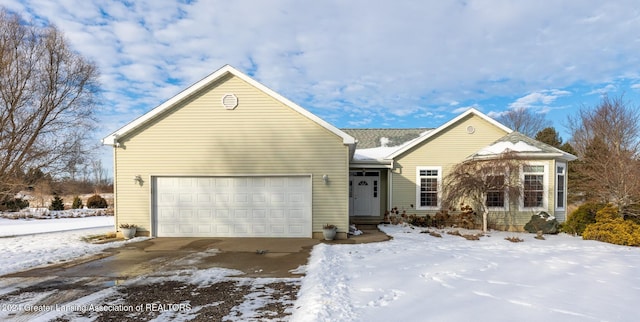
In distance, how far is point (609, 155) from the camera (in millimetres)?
14828

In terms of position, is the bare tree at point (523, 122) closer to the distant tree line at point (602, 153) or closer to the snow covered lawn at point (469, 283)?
the distant tree line at point (602, 153)

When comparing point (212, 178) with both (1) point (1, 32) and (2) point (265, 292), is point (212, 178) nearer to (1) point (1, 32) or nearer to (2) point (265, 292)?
(2) point (265, 292)

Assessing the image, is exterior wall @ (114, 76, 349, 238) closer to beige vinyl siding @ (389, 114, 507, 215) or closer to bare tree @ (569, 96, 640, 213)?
beige vinyl siding @ (389, 114, 507, 215)

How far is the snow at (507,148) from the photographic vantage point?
11.7 m

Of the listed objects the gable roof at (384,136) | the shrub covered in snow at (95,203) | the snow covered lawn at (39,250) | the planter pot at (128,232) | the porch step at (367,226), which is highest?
the gable roof at (384,136)

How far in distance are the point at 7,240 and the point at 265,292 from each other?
10.4m

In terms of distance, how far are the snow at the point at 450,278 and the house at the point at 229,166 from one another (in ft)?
5.99

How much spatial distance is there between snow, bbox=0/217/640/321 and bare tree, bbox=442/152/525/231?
2.13 meters

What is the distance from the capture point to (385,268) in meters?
6.52

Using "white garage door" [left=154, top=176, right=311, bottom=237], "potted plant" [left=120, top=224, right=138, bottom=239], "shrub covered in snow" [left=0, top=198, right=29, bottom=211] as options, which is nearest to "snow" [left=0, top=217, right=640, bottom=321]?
"potted plant" [left=120, top=224, right=138, bottom=239]

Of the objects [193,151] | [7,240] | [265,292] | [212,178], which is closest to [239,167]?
[212,178]

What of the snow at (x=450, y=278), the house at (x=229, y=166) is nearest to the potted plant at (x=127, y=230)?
the house at (x=229, y=166)

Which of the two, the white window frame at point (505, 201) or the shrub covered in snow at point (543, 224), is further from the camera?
the shrub covered in snow at point (543, 224)

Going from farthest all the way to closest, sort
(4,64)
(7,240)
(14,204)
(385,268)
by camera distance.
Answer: (14,204) → (4,64) → (7,240) → (385,268)
